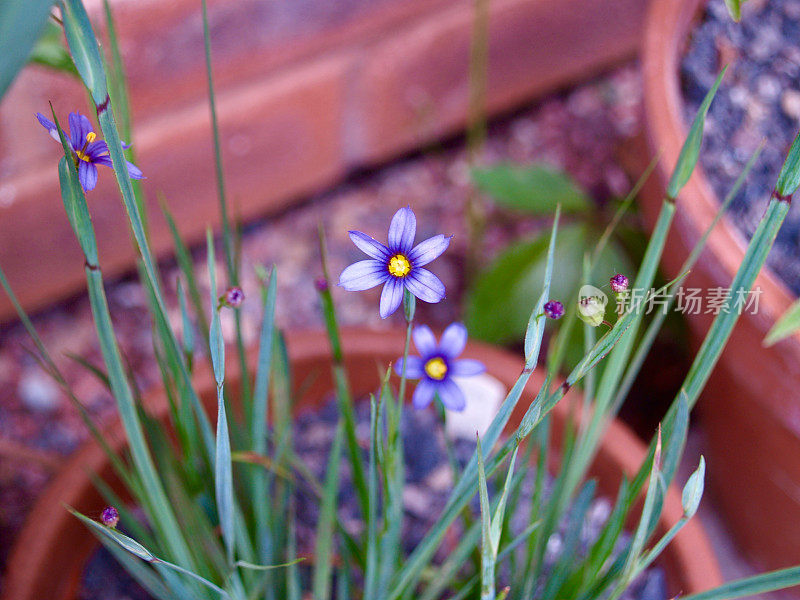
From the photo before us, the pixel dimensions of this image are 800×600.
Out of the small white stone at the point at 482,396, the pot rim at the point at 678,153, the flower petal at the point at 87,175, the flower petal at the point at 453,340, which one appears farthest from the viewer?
the small white stone at the point at 482,396

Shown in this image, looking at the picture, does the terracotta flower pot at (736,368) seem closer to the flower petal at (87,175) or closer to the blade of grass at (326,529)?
the blade of grass at (326,529)

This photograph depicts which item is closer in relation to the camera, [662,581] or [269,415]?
[662,581]

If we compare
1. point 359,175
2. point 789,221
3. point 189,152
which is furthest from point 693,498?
point 359,175

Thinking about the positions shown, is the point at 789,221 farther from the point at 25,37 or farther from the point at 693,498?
the point at 25,37

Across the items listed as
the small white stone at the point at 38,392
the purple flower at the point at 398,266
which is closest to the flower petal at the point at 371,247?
the purple flower at the point at 398,266

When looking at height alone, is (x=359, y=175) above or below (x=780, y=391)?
above

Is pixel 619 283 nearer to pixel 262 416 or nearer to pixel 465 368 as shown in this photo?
pixel 465 368

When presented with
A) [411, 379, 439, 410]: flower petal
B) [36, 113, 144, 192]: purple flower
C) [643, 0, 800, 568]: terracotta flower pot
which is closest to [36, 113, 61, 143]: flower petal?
[36, 113, 144, 192]: purple flower
